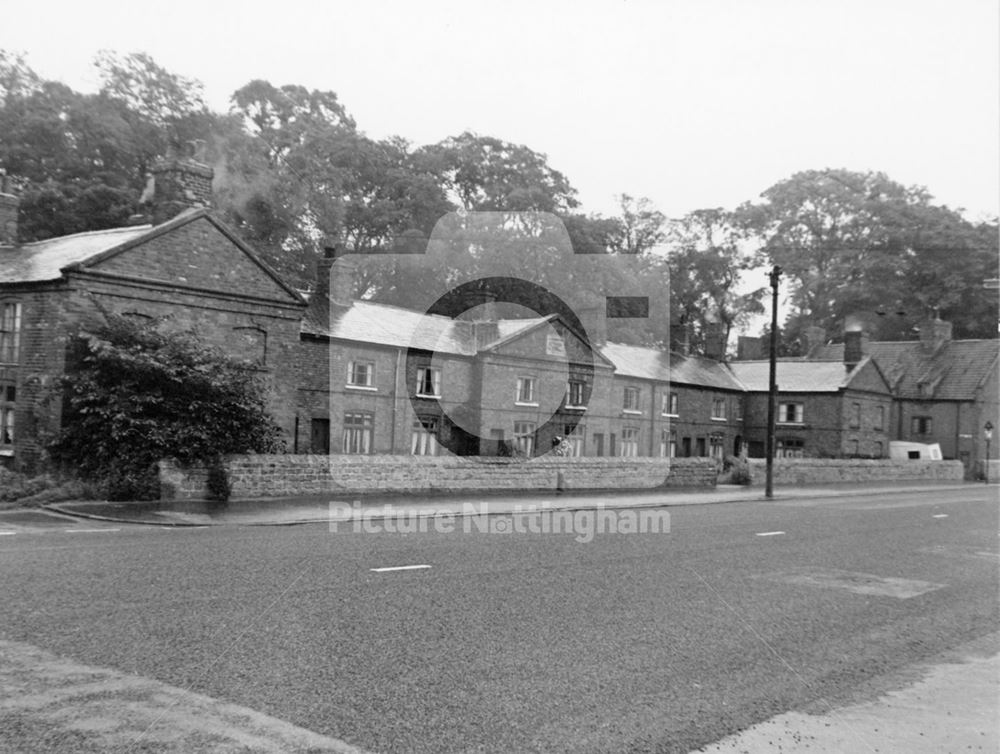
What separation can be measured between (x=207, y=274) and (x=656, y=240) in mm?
48910

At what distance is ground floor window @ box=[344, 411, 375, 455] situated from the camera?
117 ft

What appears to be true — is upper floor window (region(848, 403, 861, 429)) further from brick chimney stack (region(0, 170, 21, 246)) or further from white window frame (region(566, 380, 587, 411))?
brick chimney stack (region(0, 170, 21, 246))

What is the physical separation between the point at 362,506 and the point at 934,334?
5705cm

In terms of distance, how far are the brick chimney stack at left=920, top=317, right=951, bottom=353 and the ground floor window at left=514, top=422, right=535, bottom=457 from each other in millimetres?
38582

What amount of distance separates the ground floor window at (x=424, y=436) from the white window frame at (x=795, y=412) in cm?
2930

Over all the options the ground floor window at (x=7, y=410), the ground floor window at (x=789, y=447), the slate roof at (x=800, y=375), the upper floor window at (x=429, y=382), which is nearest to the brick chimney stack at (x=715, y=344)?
the slate roof at (x=800, y=375)

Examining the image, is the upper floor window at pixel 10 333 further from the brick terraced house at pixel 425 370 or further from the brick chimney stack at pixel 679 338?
the brick chimney stack at pixel 679 338

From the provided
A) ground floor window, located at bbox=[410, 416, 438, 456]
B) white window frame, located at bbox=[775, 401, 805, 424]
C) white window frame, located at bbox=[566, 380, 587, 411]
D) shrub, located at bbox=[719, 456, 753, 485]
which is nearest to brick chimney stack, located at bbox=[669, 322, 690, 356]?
white window frame, located at bbox=[775, 401, 805, 424]

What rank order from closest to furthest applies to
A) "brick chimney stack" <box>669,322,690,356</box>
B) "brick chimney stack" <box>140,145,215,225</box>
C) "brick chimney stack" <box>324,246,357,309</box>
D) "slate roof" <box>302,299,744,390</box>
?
1. "brick chimney stack" <box>140,145,215,225</box>
2. "slate roof" <box>302,299,744,390</box>
3. "brick chimney stack" <box>324,246,357,309</box>
4. "brick chimney stack" <box>669,322,690,356</box>

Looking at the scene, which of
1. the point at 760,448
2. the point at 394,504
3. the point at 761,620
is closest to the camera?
the point at 761,620

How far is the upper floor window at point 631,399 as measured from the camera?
157 ft

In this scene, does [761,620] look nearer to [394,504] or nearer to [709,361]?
[394,504]

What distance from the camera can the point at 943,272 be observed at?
75.6 meters

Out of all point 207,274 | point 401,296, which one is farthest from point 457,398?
point 207,274
